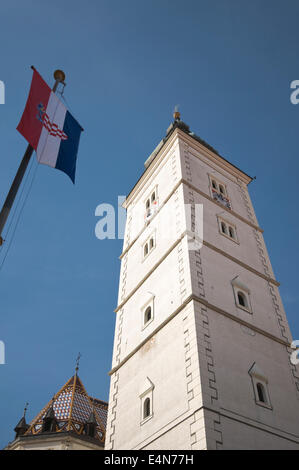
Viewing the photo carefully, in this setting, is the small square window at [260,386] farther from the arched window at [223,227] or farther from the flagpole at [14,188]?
the flagpole at [14,188]

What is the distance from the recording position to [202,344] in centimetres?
1407

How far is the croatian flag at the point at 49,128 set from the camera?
12.3 m

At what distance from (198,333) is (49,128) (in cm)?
802

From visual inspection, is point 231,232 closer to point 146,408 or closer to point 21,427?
point 146,408

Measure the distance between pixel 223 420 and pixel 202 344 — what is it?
246 centimetres

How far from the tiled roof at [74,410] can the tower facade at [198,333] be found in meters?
10.8

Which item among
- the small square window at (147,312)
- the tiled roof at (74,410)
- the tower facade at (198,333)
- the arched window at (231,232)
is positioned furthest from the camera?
the tiled roof at (74,410)

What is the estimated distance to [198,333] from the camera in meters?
14.3

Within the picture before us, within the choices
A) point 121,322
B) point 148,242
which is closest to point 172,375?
point 121,322

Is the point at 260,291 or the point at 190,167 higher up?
Answer: the point at 190,167

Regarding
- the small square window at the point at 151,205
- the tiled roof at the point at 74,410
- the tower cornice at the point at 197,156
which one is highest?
the tower cornice at the point at 197,156

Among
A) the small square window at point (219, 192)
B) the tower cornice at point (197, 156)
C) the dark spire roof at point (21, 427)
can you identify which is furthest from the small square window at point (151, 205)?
the dark spire roof at point (21, 427)

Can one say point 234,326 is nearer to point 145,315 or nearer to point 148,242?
point 145,315

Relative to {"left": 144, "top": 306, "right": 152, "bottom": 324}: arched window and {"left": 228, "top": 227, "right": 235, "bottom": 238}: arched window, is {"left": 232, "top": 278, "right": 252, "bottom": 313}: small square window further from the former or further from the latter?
{"left": 228, "top": 227, "right": 235, "bottom": 238}: arched window
